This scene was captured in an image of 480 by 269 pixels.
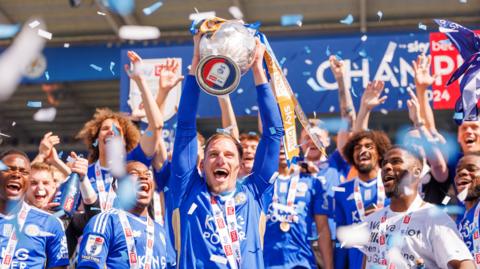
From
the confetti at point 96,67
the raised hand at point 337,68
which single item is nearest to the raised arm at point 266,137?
the raised hand at point 337,68

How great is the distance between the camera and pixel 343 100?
683cm

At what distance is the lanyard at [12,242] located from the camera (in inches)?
200

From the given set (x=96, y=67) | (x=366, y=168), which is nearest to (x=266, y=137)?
(x=366, y=168)

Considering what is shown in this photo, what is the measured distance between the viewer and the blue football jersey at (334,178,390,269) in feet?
19.6

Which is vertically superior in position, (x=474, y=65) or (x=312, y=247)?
(x=474, y=65)

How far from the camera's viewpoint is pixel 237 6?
36.6 feet

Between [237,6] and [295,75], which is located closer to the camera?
[295,75]

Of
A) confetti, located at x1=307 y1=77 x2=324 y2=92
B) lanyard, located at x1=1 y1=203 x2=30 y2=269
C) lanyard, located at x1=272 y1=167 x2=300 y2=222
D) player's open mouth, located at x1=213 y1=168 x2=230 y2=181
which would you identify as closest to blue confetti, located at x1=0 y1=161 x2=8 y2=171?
lanyard, located at x1=1 y1=203 x2=30 y2=269

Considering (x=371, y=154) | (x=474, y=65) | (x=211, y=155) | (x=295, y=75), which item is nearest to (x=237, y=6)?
(x=295, y=75)

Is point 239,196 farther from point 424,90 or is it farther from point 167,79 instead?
point 424,90

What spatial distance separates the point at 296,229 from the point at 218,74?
205cm

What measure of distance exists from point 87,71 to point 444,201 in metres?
6.48

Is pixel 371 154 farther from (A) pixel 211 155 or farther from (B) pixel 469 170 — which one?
(A) pixel 211 155

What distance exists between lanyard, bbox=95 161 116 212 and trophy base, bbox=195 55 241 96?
1.53 metres
